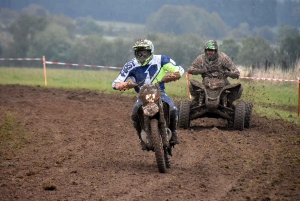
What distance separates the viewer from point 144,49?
10.9 m

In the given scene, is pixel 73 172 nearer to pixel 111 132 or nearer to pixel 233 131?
pixel 111 132

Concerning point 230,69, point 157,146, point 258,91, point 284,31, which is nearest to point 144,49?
point 157,146

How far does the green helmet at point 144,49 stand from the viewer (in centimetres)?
1086

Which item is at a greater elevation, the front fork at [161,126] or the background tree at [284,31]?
the background tree at [284,31]

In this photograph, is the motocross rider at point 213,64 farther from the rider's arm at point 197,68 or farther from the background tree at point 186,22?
the background tree at point 186,22

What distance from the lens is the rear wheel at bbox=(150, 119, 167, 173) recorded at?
10258 mm

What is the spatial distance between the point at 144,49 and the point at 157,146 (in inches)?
64.6

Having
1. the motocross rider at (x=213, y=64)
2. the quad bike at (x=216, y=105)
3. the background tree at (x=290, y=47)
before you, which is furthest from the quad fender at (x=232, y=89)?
the background tree at (x=290, y=47)

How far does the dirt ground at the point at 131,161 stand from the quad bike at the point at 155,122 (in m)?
0.36

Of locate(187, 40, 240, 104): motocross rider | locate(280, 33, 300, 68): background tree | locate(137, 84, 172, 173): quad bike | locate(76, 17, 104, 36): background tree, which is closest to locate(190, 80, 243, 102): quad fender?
locate(187, 40, 240, 104): motocross rider

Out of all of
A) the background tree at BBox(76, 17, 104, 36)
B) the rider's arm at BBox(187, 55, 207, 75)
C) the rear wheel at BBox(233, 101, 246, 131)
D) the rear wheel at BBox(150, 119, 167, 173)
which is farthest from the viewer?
the background tree at BBox(76, 17, 104, 36)

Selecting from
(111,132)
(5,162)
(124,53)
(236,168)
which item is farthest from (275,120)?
(124,53)

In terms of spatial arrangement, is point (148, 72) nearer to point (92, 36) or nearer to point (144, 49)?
point (144, 49)

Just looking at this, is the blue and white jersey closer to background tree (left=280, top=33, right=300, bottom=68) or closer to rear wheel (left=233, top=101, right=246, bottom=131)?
rear wheel (left=233, top=101, right=246, bottom=131)
